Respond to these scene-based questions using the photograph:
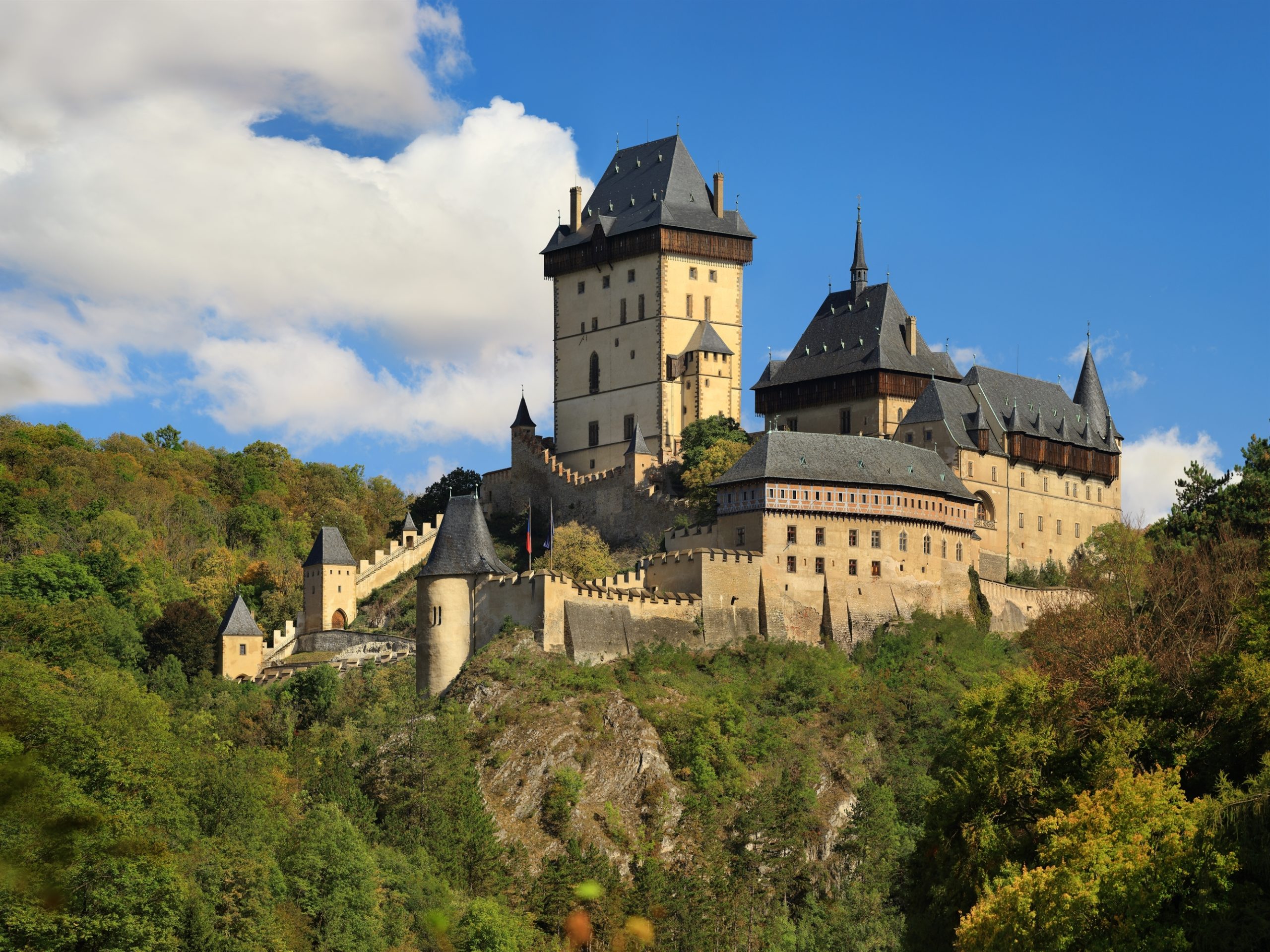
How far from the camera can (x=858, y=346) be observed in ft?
266

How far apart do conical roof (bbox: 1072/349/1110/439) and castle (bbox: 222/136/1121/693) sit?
11 cm

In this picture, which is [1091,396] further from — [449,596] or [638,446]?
[449,596]

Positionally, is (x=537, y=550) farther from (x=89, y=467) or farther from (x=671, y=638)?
(x=89, y=467)

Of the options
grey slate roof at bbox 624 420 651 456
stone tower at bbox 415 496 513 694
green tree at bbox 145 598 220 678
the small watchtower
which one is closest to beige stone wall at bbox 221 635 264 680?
the small watchtower

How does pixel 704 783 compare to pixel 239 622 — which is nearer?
pixel 704 783

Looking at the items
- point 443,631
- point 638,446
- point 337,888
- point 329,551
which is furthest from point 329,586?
point 337,888

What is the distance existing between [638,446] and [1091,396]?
22011 mm

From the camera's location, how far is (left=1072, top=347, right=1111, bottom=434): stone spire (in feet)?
285

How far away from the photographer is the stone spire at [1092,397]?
285ft

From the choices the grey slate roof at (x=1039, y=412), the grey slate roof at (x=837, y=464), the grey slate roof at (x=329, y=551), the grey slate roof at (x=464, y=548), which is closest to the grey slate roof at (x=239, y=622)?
the grey slate roof at (x=329, y=551)

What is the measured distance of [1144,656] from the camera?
149ft

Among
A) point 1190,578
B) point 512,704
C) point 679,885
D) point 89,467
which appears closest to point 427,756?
point 512,704

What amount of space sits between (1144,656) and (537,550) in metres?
37.2

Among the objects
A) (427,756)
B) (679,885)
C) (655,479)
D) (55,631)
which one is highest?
(655,479)
